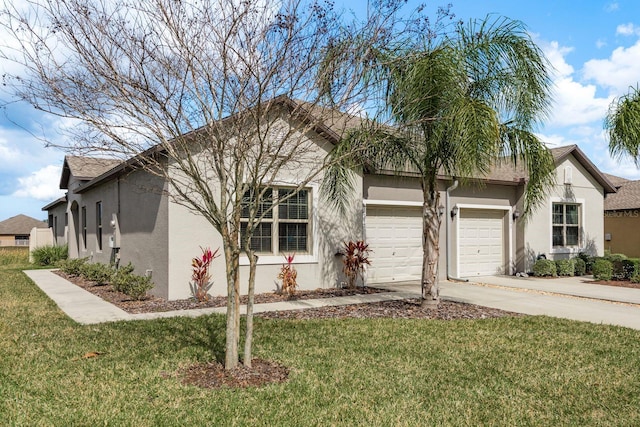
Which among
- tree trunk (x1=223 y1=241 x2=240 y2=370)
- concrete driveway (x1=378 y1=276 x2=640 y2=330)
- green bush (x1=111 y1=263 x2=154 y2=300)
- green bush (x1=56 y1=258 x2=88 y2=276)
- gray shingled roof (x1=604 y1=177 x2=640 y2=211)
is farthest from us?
gray shingled roof (x1=604 y1=177 x2=640 y2=211)

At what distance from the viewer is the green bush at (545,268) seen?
619 inches

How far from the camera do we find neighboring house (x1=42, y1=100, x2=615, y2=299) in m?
10.9

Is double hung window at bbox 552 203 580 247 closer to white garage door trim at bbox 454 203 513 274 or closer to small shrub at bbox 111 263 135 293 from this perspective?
white garage door trim at bbox 454 203 513 274

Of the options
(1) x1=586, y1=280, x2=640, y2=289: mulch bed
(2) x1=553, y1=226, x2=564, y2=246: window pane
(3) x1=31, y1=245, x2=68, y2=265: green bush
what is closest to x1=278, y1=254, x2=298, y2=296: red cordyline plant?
(1) x1=586, y1=280, x2=640, y2=289: mulch bed

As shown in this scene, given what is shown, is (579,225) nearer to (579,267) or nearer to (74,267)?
(579,267)

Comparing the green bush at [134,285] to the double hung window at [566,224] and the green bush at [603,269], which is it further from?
the double hung window at [566,224]

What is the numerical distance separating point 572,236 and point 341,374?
15321 millimetres

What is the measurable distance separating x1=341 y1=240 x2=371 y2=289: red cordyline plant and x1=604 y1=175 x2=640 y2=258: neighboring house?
1634 centimetres

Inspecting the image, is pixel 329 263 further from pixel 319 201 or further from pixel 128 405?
pixel 128 405

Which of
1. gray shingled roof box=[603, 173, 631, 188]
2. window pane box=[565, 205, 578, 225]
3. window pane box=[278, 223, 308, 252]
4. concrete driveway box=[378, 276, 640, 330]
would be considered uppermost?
gray shingled roof box=[603, 173, 631, 188]

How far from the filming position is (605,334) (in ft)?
24.6

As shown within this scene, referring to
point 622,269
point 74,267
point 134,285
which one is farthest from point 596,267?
point 74,267

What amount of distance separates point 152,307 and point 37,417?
550 cm

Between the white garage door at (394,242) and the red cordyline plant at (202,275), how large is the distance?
15.1 feet
